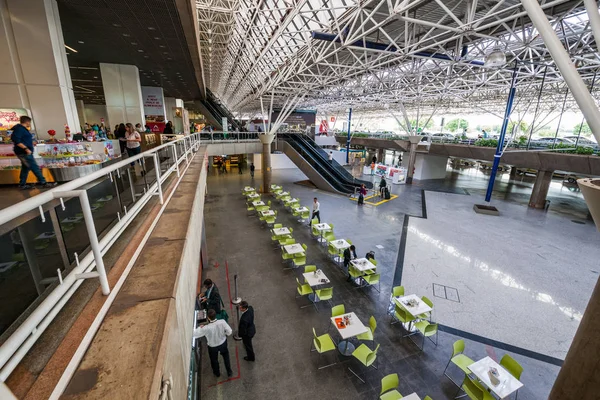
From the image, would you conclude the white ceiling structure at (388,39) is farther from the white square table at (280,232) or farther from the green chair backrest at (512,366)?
the green chair backrest at (512,366)

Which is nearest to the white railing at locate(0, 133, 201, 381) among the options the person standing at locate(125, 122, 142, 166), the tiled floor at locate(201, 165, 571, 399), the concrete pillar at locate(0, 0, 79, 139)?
the tiled floor at locate(201, 165, 571, 399)

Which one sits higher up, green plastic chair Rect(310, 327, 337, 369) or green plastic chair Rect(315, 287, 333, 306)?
green plastic chair Rect(315, 287, 333, 306)

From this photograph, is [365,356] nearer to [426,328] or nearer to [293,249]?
[426,328]

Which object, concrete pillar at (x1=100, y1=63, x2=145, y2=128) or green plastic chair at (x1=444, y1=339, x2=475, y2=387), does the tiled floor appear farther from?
concrete pillar at (x1=100, y1=63, x2=145, y2=128)

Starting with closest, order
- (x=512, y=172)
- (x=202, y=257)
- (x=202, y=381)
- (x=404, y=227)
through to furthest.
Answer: (x=202, y=381)
(x=202, y=257)
(x=404, y=227)
(x=512, y=172)

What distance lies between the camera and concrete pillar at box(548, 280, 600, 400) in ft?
9.78

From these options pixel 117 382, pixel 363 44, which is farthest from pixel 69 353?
pixel 363 44

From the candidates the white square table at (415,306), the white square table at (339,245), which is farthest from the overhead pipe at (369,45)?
the white square table at (415,306)

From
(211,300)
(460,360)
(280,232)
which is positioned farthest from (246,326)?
(280,232)

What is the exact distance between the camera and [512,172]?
105 ft

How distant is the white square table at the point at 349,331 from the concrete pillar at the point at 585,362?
3.60 meters

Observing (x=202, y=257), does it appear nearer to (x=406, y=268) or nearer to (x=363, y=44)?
(x=406, y=268)

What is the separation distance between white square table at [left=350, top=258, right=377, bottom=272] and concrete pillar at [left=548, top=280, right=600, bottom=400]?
554 cm

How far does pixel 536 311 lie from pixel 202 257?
11578mm
